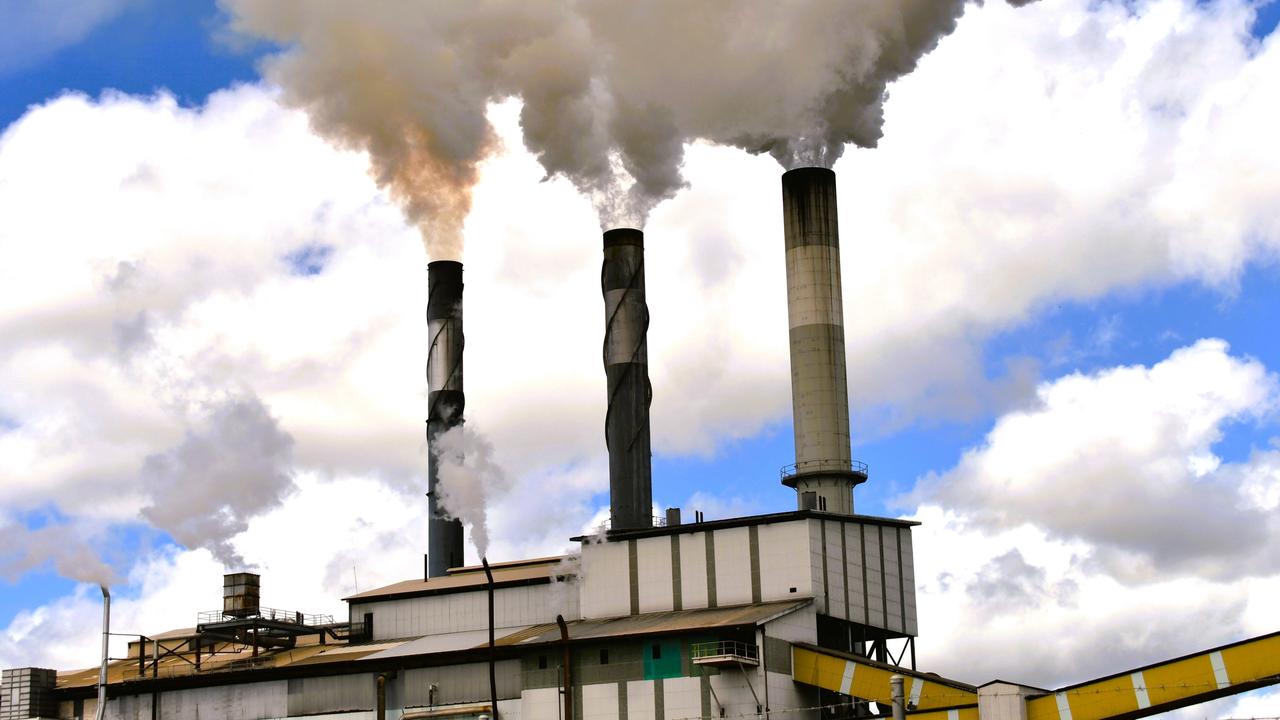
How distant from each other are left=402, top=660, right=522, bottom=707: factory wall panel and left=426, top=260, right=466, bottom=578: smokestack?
22.3 m

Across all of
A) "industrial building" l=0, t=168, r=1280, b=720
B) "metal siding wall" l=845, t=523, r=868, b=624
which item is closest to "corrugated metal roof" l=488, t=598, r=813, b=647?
"industrial building" l=0, t=168, r=1280, b=720

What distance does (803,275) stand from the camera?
77875 millimetres

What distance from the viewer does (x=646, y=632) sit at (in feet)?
196

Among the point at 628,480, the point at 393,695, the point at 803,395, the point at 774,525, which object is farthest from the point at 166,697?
the point at 803,395

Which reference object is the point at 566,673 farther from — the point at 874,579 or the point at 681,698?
the point at 874,579

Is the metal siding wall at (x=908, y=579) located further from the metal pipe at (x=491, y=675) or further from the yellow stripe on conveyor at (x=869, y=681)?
the metal pipe at (x=491, y=675)

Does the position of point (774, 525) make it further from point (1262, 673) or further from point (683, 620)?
point (1262, 673)

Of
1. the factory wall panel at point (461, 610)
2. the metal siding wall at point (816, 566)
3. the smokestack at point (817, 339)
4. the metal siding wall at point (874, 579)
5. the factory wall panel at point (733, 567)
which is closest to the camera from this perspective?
the metal siding wall at point (816, 566)

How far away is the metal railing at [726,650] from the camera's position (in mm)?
58094

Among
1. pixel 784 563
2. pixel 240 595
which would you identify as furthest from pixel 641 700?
pixel 240 595

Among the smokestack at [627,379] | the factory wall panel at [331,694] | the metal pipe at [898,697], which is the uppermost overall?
the smokestack at [627,379]

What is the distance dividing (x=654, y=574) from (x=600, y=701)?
7.25 metres

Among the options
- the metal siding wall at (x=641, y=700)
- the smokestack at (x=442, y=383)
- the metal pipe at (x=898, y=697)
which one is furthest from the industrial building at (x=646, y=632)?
the smokestack at (x=442, y=383)

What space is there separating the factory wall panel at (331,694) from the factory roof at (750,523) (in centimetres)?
1076
